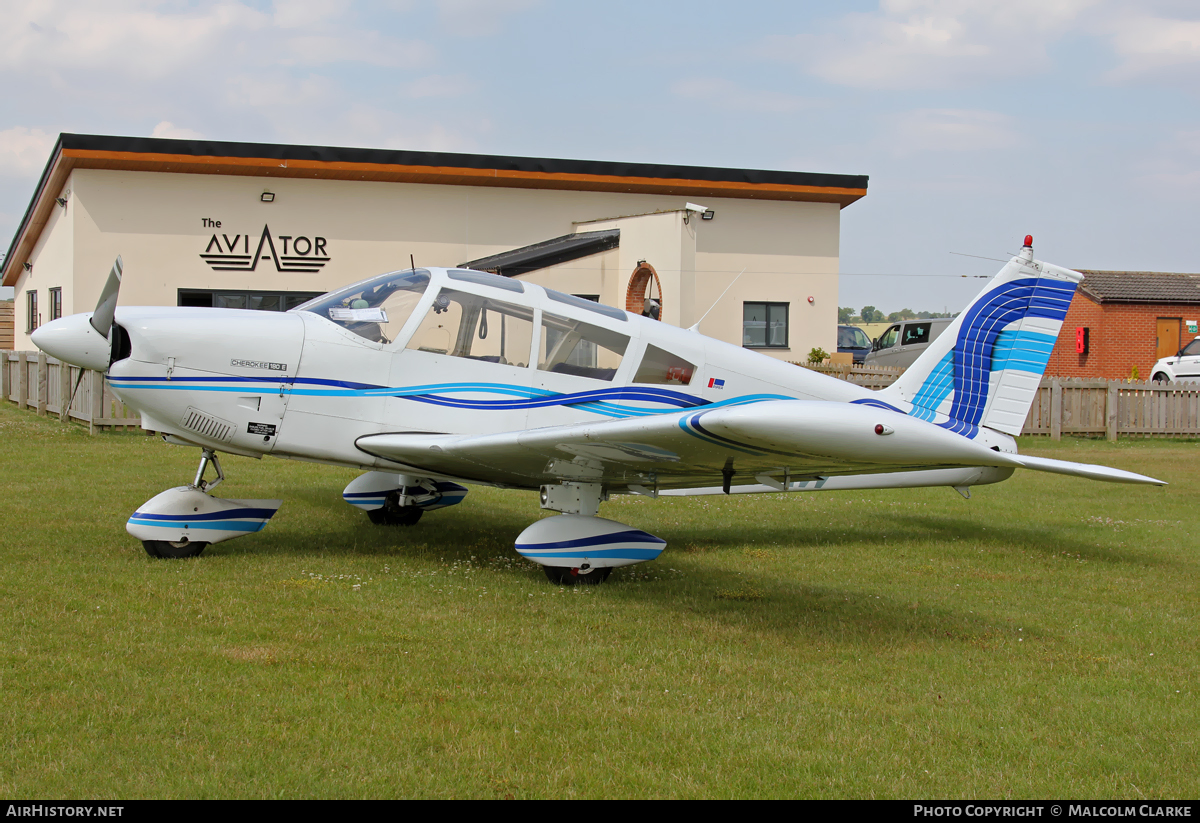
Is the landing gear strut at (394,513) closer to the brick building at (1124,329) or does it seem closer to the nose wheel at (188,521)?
the nose wheel at (188,521)

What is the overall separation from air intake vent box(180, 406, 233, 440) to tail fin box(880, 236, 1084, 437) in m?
5.43

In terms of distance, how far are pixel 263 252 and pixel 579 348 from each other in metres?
16.5

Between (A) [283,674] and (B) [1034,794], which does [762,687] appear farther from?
(A) [283,674]

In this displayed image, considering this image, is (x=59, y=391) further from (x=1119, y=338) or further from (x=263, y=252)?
(x=1119, y=338)

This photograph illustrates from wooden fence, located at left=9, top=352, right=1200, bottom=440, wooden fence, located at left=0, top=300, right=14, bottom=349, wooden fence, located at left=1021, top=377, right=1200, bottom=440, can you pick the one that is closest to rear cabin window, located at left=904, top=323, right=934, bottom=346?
wooden fence, located at left=9, top=352, right=1200, bottom=440

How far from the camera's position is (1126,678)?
5043 mm

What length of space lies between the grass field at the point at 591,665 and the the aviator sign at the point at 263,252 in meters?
13.5

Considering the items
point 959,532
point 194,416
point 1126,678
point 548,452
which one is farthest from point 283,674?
point 959,532

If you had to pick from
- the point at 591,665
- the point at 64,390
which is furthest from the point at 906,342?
the point at 591,665

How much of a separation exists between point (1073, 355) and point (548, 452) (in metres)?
30.4

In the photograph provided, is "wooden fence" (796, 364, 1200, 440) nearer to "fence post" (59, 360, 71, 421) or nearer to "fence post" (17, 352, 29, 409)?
"fence post" (59, 360, 71, 421)

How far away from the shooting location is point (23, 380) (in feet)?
64.1

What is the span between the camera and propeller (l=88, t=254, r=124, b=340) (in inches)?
255

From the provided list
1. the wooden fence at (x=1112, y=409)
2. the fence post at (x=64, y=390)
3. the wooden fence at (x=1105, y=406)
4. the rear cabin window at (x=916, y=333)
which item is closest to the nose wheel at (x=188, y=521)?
the fence post at (x=64, y=390)
